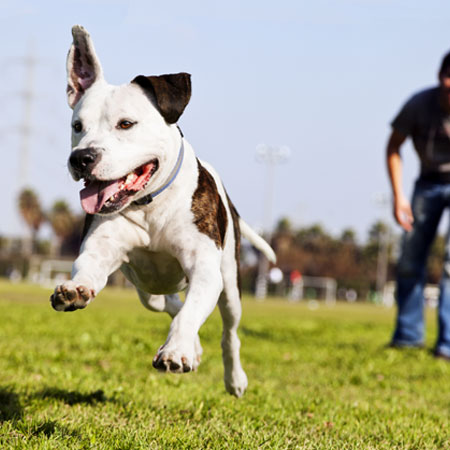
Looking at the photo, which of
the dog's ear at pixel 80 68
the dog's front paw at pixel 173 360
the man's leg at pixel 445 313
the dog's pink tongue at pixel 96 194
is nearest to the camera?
the dog's front paw at pixel 173 360

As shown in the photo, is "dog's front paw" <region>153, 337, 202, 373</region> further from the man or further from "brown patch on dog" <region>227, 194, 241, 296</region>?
the man

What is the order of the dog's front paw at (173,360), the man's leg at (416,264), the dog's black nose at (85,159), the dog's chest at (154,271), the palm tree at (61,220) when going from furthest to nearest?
the palm tree at (61,220) < the man's leg at (416,264) < the dog's chest at (154,271) < the dog's black nose at (85,159) < the dog's front paw at (173,360)

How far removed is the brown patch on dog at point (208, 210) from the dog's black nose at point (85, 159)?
62cm

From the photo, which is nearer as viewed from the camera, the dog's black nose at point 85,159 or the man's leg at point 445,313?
the dog's black nose at point 85,159

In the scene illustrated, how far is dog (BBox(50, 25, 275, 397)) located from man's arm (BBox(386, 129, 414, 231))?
4.85 m

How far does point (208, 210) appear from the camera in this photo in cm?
382

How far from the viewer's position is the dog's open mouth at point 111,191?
350cm

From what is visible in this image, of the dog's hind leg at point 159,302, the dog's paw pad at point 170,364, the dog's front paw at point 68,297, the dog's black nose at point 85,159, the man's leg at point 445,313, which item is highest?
the dog's black nose at point 85,159

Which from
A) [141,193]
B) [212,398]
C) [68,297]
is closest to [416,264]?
[212,398]

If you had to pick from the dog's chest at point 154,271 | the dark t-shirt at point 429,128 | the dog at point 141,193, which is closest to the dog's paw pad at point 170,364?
the dog at point 141,193

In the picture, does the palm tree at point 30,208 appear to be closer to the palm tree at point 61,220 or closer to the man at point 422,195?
the palm tree at point 61,220

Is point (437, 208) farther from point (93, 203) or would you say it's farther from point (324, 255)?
point (324, 255)

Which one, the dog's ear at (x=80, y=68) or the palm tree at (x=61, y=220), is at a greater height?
A: the dog's ear at (x=80, y=68)

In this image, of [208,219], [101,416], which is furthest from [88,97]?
[101,416]
